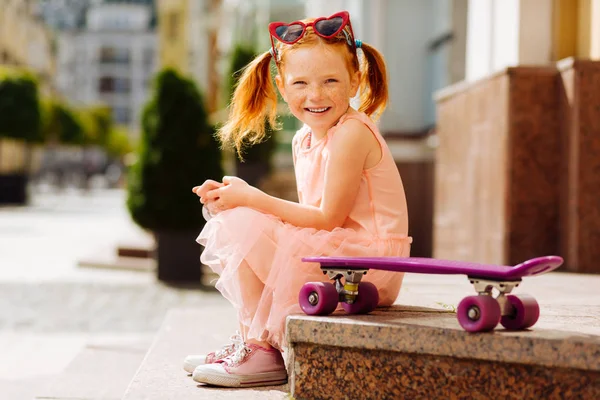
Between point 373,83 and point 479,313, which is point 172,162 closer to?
point 373,83

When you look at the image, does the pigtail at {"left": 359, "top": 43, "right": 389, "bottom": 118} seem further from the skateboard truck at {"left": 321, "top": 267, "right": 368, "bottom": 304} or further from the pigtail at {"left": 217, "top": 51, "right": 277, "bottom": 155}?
the skateboard truck at {"left": 321, "top": 267, "right": 368, "bottom": 304}

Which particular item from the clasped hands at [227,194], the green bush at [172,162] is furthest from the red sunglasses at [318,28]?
the green bush at [172,162]

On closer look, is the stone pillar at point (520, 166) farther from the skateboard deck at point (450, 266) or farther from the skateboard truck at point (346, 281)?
the skateboard deck at point (450, 266)

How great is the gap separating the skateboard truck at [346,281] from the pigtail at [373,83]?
76cm

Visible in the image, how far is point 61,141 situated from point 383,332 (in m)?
52.9

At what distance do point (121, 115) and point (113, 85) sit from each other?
4035 millimetres

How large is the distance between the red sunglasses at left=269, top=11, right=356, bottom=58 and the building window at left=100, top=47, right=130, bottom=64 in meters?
111

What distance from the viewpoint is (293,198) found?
39.3 feet

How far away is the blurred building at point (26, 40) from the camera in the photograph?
5031cm

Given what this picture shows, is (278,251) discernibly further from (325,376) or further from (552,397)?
(552,397)

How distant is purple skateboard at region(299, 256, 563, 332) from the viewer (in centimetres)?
230

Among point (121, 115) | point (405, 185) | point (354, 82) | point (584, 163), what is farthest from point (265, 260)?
point (121, 115)

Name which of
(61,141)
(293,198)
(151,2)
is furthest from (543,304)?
(151,2)

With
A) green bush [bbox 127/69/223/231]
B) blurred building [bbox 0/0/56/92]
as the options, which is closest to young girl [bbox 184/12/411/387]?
green bush [bbox 127/69/223/231]
